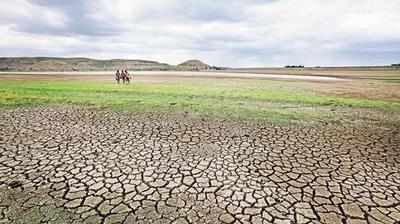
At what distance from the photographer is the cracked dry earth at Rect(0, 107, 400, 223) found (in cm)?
392

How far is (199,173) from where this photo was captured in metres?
5.30

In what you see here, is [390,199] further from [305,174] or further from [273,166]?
[273,166]

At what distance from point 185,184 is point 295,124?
6422 mm

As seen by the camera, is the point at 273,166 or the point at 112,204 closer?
the point at 112,204

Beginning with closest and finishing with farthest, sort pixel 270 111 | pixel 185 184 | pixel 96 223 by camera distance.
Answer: pixel 96 223 → pixel 185 184 → pixel 270 111

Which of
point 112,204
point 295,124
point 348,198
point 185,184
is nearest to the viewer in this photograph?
point 112,204

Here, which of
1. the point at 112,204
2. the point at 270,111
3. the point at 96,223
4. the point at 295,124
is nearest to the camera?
the point at 96,223

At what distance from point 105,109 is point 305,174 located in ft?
32.8

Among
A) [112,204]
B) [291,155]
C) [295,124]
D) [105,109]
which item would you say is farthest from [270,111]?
[112,204]

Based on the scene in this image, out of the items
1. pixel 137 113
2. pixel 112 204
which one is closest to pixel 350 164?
pixel 112 204

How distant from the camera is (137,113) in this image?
37.5 ft

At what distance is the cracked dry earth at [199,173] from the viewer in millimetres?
3918

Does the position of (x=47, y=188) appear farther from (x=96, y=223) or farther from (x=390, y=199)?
(x=390, y=199)

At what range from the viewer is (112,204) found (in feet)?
13.4
